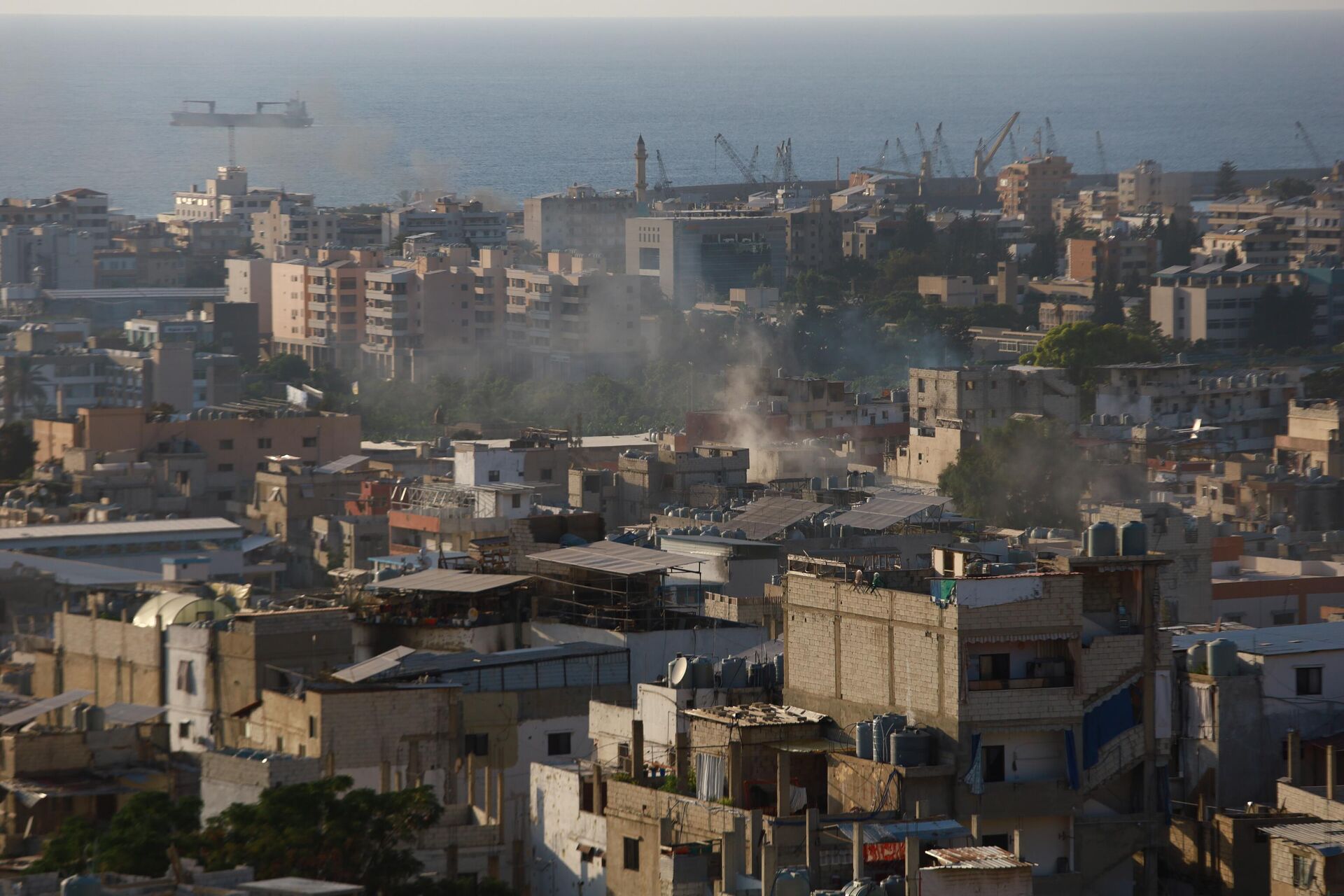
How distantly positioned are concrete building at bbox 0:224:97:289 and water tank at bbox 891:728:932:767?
53.9 meters

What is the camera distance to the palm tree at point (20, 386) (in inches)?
1515

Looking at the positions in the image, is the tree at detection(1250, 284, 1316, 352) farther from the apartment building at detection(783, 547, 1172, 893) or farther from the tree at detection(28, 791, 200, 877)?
the tree at detection(28, 791, 200, 877)

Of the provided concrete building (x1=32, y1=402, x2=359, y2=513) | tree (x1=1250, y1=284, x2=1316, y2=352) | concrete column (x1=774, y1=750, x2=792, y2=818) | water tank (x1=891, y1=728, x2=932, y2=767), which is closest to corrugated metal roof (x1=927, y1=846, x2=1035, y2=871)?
concrete column (x1=774, y1=750, x2=792, y2=818)

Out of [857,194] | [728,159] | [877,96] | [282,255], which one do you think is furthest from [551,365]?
[877,96]

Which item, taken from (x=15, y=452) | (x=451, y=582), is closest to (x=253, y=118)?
(x=15, y=452)

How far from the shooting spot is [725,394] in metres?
40.3

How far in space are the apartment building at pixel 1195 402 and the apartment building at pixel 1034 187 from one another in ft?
149

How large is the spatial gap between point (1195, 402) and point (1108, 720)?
25.2 meters

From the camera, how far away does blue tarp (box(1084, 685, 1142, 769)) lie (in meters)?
10.6

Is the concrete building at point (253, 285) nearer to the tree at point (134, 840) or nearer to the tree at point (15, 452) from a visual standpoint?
the tree at point (15, 452)

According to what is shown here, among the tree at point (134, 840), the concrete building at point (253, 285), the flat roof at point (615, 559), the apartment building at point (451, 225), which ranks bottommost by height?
the tree at point (134, 840)

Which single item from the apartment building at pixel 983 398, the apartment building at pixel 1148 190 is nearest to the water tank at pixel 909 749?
the apartment building at pixel 983 398

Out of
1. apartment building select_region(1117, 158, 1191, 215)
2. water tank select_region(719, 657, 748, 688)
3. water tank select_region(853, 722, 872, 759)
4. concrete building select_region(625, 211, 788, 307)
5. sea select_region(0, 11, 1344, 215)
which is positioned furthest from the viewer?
sea select_region(0, 11, 1344, 215)

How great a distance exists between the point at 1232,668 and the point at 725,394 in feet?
92.9
